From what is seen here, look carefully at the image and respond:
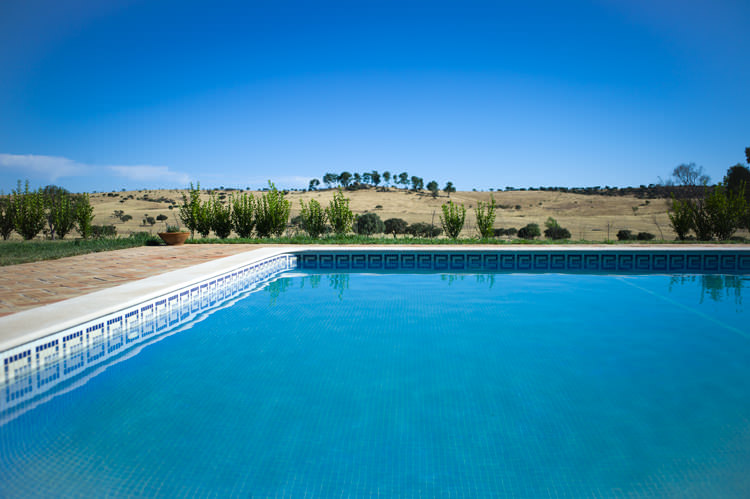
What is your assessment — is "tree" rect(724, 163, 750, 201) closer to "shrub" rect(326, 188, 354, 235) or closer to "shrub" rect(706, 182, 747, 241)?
"shrub" rect(706, 182, 747, 241)

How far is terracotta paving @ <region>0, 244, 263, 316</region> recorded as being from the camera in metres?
5.32

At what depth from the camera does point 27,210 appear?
1306cm

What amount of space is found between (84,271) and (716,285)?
445 inches

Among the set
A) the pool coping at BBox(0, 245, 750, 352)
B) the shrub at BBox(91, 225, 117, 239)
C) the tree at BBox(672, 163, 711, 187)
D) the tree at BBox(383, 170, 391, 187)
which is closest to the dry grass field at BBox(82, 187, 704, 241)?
the tree at BBox(672, 163, 711, 187)

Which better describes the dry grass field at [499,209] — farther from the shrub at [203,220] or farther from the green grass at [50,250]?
the green grass at [50,250]

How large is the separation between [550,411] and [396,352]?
1.65 m

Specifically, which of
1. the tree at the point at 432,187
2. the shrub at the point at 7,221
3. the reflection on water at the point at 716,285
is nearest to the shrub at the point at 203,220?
the shrub at the point at 7,221

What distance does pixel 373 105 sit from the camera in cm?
2414

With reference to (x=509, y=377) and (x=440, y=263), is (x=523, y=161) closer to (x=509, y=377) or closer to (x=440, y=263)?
(x=440, y=263)

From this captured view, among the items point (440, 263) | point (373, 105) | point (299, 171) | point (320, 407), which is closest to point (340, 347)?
point (320, 407)

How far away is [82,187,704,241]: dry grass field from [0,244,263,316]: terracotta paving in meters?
18.5

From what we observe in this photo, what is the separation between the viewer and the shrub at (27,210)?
42.8 ft

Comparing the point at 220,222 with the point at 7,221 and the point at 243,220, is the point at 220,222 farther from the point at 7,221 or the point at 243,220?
the point at 7,221

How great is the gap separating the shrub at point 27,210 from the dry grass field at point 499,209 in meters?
13.7
